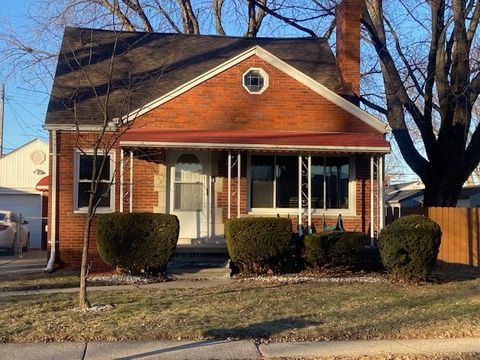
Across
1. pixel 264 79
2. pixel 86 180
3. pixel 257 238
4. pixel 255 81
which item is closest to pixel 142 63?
pixel 255 81

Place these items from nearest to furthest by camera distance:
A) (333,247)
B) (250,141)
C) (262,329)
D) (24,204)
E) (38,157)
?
(262,329), (333,247), (250,141), (24,204), (38,157)

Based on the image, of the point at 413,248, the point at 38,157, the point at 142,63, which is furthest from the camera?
the point at 38,157

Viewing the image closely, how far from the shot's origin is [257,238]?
1338 centimetres

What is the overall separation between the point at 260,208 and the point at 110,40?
721cm

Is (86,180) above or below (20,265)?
above

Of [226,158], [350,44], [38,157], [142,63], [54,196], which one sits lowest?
[54,196]

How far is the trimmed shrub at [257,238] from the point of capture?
13383 millimetres

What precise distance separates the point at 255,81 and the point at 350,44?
3379 millimetres

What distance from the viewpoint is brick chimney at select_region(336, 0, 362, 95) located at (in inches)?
701

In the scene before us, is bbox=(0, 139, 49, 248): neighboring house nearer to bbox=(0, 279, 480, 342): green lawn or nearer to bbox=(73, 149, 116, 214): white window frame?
bbox=(73, 149, 116, 214): white window frame

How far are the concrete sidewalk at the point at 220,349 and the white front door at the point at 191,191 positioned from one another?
822 centimetres

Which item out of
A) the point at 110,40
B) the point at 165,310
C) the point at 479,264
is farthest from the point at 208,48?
the point at 165,310

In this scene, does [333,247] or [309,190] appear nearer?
[333,247]

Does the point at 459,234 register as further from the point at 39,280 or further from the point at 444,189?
the point at 39,280
